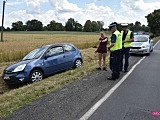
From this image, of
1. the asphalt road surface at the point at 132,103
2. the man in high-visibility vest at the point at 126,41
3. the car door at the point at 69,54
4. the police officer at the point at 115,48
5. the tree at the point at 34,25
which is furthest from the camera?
the tree at the point at 34,25

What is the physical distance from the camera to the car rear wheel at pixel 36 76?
10102mm

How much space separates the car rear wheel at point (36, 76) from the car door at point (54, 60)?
41 cm

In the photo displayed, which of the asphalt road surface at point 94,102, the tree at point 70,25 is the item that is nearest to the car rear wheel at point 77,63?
the asphalt road surface at point 94,102

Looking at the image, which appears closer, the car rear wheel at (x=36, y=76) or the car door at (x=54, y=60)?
the car rear wheel at (x=36, y=76)

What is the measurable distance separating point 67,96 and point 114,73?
267cm

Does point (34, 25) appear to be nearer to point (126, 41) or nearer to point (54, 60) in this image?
point (54, 60)

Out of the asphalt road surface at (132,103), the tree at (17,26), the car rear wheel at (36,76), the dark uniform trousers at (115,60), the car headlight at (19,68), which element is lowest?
the car rear wheel at (36,76)

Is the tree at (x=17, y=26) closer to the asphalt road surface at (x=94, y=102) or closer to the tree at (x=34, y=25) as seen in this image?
the tree at (x=34, y=25)

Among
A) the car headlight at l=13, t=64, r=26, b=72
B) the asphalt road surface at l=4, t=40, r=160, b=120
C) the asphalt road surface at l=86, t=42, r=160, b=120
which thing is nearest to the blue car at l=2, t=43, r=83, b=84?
the car headlight at l=13, t=64, r=26, b=72

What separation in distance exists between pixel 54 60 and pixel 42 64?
2.59ft

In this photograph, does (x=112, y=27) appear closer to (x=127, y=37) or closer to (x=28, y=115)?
(x=127, y=37)

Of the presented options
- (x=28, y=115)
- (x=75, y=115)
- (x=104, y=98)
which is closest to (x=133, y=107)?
(x=104, y=98)

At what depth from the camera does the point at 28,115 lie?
16.5 feet

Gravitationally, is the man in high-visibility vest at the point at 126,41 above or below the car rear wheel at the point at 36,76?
above
